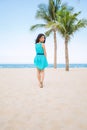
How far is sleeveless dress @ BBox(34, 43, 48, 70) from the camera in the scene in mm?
7645

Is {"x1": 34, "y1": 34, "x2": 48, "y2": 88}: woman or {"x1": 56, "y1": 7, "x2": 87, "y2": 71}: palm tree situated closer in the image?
{"x1": 34, "y1": 34, "x2": 48, "y2": 88}: woman

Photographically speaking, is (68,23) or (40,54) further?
(68,23)

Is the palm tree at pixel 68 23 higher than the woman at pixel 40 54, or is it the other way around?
the palm tree at pixel 68 23

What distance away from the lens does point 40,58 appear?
7.71m

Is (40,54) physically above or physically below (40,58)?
above

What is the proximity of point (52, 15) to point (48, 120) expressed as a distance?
72.1 ft

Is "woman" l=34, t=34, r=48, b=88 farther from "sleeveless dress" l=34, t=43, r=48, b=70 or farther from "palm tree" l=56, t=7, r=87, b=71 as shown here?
"palm tree" l=56, t=7, r=87, b=71

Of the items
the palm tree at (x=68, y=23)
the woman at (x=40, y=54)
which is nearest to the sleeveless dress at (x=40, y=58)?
the woman at (x=40, y=54)

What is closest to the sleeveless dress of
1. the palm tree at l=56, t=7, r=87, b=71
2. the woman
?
the woman

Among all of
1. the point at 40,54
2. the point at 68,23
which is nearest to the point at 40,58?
the point at 40,54

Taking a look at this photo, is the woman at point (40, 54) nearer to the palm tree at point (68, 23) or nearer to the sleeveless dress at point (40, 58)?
the sleeveless dress at point (40, 58)

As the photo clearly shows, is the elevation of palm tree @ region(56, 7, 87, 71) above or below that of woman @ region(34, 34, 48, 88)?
above

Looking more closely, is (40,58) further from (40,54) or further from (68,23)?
(68,23)

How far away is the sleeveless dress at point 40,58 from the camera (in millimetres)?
7645
